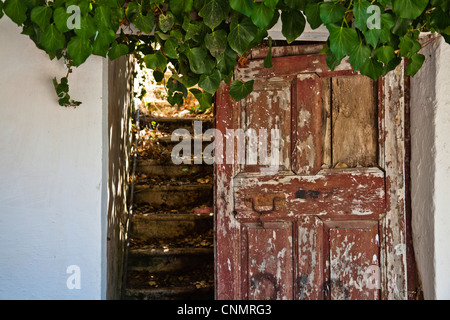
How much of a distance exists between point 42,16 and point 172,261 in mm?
2819

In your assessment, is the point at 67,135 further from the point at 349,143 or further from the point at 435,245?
the point at 435,245

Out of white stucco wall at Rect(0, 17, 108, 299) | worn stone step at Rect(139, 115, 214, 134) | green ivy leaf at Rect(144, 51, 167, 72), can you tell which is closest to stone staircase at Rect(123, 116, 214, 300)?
worn stone step at Rect(139, 115, 214, 134)

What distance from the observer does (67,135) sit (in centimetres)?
226

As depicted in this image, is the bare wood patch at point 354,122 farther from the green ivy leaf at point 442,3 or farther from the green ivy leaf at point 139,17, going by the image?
the green ivy leaf at point 139,17

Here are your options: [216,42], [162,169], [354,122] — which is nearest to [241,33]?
[216,42]

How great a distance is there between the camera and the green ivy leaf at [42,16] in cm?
156

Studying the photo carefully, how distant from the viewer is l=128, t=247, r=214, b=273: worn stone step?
3.90 m

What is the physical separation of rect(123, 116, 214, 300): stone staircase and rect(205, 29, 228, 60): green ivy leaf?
6.28 ft

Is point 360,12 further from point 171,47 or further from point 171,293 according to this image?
point 171,293

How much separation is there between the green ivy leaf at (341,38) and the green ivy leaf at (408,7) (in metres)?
Result: 0.16

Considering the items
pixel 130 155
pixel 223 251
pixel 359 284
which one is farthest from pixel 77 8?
pixel 130 155

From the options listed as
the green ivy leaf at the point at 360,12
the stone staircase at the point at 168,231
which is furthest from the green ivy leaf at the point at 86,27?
the stone staircase at the point at 168,231

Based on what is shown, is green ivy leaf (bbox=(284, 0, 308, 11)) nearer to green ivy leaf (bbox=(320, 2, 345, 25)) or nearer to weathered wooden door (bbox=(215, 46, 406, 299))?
green ivy leaf (bbox=(320, 2, 345, 25))

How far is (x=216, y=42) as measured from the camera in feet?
5.59
